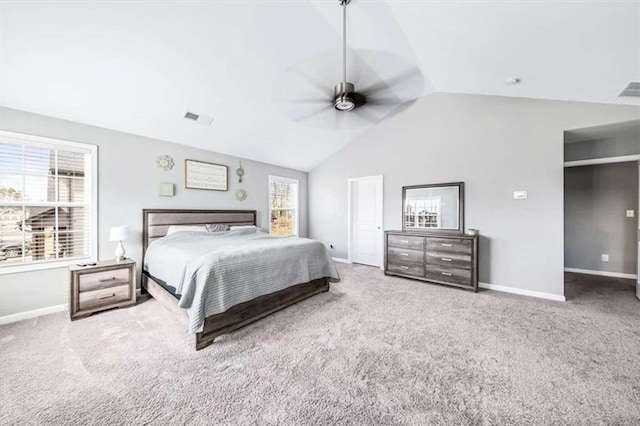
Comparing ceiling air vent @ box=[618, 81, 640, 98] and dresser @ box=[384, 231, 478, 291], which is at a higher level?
ceiling air vent @ box=[618, 81, 640, 98]

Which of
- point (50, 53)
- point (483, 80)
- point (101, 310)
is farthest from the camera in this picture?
point (483, 80)

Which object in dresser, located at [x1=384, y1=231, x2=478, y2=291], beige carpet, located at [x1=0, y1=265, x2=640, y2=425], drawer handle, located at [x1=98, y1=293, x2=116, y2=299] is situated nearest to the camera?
beige carpet, located at [x1=0, y1=265, x2=640, y2=425]

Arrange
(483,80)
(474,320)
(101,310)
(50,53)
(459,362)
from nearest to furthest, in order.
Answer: (459,362)
(50,53)
(474,320)
(101,310)
(483,80)

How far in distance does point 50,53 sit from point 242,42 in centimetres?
172

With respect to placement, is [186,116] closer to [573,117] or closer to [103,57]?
[103,57]

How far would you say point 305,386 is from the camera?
175 centimetres

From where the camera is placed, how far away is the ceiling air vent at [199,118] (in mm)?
3511

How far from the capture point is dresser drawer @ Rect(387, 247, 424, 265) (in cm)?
427

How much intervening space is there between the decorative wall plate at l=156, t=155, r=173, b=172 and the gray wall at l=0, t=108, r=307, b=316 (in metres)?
0.06

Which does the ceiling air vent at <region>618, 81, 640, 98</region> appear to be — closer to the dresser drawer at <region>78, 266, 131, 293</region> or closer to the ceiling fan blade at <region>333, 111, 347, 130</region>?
the ceiling fan blade at <region>333, 111, 347, 130</region>

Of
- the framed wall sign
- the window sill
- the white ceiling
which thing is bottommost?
the window sill

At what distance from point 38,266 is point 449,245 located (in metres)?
5.54

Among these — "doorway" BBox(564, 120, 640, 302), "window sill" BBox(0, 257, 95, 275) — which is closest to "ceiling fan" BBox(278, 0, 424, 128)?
"doorway" BBox(564, 120, 640, 302)

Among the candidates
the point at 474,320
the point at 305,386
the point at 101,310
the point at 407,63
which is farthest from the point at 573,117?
the point at 101,310
